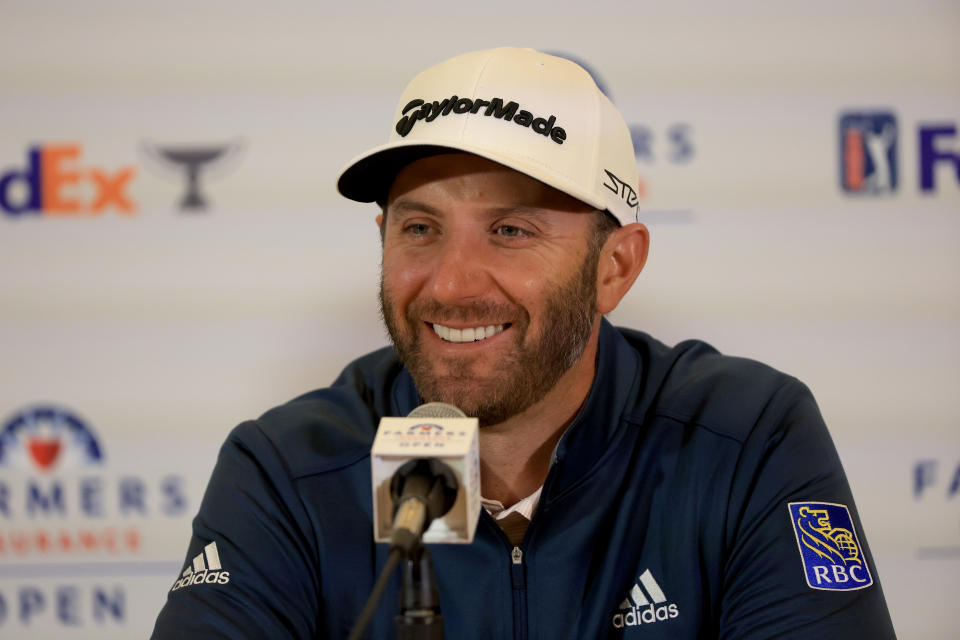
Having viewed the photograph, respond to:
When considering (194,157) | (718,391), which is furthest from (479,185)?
(194,157)

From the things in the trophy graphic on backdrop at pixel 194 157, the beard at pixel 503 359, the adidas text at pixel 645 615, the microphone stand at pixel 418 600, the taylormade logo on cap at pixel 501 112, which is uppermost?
the trophy graphic on backdrop at pixel 194 157

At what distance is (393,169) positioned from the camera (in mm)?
1741

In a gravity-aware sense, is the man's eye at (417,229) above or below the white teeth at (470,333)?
above

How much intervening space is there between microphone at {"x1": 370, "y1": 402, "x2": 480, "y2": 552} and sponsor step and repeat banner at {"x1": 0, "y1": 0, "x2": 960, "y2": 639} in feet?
4.62

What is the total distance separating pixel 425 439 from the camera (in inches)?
42.6

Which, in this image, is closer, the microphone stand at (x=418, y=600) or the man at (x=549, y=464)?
the microphone stand at (x=418, y=600)

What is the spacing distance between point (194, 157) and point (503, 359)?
3.87 ft

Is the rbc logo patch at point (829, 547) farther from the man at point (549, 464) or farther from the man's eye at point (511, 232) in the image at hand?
the man's eye at point (511, 232)

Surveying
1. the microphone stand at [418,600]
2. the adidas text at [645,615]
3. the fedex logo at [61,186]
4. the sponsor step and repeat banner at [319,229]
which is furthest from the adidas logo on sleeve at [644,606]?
the fedex logo at [61,186]

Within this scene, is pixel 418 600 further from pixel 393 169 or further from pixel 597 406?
pixel 393 169

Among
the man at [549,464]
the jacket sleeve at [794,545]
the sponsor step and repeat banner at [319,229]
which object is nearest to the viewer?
the jacket sleeve at [794,545]

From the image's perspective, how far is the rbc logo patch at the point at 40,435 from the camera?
2451 millimetres

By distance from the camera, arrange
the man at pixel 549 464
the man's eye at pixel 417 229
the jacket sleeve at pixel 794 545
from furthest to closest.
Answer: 1. the man's eye at pixel 417 229
2. the man at pixel 549 464
3. the jacket sleeve at pixel 794 545

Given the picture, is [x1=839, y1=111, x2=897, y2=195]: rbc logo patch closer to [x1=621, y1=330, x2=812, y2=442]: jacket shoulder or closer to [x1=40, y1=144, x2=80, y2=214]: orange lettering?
[x1=621, y1=330, x2=812, y2=442]: jacket shoulder
